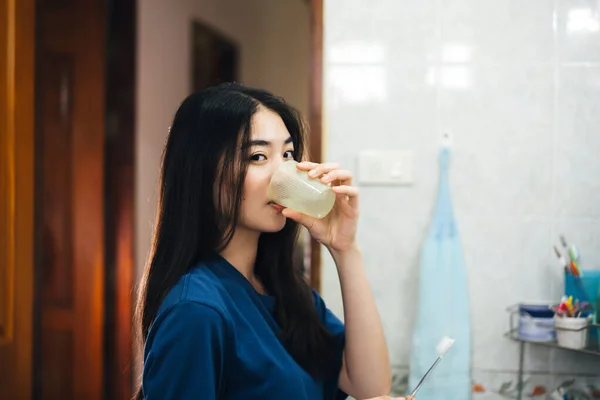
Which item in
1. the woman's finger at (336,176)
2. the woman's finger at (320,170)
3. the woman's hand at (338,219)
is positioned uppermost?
the woman's finger at (320,170)

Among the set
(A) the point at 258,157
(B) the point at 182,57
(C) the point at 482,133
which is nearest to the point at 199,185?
(A) the point at 258,157

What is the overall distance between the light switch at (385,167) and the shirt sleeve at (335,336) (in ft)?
1.85

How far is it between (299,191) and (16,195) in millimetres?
1170

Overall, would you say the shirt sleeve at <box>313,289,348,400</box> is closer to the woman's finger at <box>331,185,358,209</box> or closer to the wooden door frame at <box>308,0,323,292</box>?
the woman's finger at <box>331,185,358,209</box>

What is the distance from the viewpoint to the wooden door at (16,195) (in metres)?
1.77

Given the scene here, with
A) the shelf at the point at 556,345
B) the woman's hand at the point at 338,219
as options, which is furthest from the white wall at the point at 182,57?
the shelf at the point at 556,345

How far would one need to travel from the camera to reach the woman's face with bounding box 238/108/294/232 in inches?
37.7

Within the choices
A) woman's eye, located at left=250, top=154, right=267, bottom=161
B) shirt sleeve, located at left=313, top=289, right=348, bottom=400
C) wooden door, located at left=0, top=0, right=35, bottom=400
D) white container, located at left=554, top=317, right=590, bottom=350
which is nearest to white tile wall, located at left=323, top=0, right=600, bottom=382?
white container, located at left=554, top=317, right=590, bottom=350

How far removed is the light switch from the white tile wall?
20 mm

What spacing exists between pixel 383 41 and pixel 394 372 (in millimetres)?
908

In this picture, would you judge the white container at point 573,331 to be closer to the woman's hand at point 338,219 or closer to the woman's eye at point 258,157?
the woman's hand at point 338,219

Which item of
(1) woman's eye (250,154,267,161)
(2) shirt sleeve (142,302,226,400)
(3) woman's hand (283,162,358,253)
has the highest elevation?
(1) woman's eye (250,154,267,161)

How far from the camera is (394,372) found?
66.9 inches

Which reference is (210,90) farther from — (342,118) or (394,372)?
(394,372)
